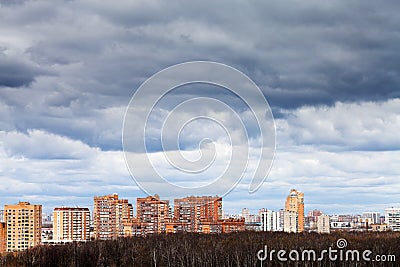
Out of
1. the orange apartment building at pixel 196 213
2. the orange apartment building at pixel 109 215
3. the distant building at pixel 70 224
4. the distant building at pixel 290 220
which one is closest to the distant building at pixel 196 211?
the orange apartment building at pixel 196 213

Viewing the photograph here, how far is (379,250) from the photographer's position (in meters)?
39.3

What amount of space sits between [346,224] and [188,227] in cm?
3407

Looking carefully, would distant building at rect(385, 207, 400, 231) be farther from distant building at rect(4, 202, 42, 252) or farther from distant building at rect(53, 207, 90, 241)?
distant building at rect(4, 202, 42, 252)

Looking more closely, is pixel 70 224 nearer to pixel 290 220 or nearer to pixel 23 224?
pixel 23 224

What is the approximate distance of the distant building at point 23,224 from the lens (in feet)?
217

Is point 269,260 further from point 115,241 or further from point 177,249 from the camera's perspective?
point 115,241

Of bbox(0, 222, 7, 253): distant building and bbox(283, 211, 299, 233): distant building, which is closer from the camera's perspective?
bbox(0, 222, 7, 253): distant building

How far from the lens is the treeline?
3938 cm

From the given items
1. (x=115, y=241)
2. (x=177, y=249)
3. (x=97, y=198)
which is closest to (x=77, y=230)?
(x=97, y=198)

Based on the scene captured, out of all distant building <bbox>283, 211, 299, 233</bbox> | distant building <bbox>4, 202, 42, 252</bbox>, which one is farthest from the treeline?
distant building <bbox>283, 211, 299, 233</bbox>

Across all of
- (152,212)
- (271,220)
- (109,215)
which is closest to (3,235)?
(109,215)

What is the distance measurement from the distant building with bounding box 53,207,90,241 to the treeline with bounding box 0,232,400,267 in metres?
25.5

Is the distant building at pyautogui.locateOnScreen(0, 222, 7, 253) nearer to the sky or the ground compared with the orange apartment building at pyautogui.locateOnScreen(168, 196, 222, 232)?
nearer to the ground

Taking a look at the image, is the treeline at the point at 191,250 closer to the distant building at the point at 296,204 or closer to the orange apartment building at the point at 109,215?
the orange apartment building at the point at 109,215
